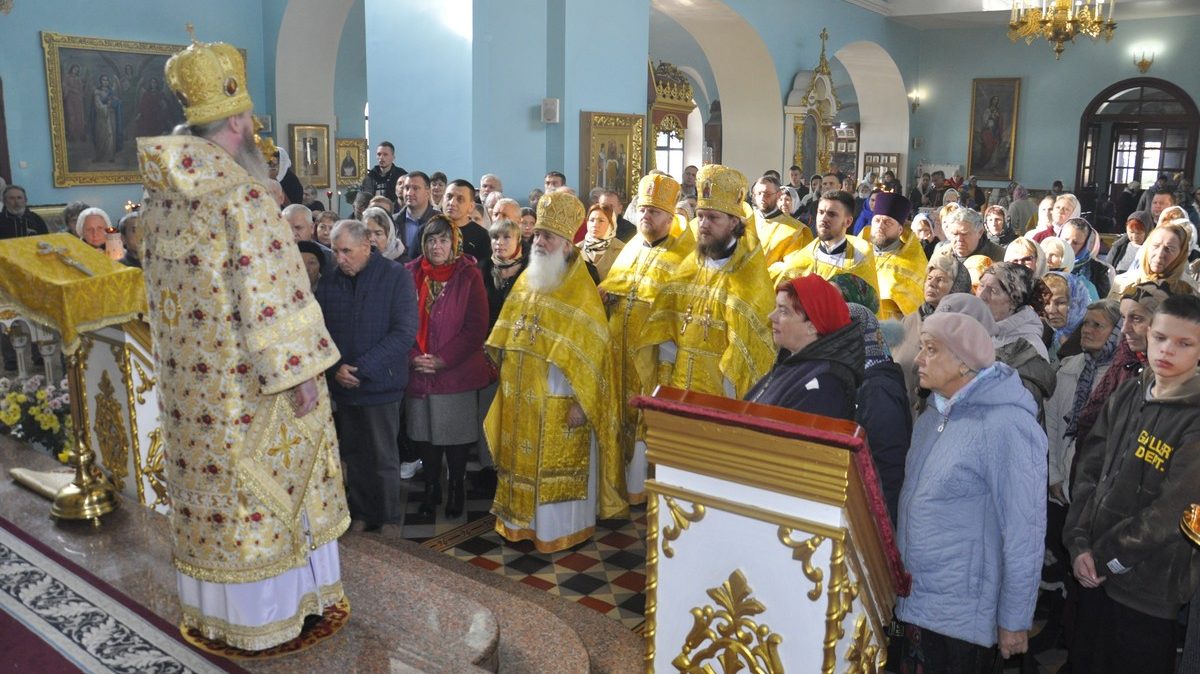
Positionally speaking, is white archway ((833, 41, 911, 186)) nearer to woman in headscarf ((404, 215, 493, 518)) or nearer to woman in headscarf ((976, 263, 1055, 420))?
woman in headscarf ((404, 215, 493, 518))

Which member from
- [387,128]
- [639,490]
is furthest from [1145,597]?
[387,128]

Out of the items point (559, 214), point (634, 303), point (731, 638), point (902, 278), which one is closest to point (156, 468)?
point (559, 214)

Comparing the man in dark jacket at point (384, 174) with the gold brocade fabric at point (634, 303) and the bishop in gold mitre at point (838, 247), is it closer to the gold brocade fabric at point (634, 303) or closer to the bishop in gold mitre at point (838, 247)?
the gold brocade fabric at point (634, 303)

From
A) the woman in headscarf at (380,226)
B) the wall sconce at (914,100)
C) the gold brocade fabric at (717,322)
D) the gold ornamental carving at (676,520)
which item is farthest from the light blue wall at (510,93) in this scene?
the wall sconce at (914,100)

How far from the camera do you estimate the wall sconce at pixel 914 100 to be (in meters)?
20.9

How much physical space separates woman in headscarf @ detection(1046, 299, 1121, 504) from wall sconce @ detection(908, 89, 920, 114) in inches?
717

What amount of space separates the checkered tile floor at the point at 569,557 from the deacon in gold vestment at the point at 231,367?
1.61 metres

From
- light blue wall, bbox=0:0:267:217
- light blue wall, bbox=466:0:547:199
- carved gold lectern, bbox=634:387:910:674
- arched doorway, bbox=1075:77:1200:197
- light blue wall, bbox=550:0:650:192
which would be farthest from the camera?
arched doorway, bbox=1075:77:1200:197

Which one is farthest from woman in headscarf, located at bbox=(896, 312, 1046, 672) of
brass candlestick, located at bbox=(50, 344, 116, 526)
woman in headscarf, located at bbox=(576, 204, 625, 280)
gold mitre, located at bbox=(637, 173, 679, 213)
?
woman in headscarf, located at bbox=(576, 204, 625, 280)

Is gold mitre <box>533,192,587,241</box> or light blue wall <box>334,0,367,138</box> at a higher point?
light blue wall <box>334,0,367,138</box>

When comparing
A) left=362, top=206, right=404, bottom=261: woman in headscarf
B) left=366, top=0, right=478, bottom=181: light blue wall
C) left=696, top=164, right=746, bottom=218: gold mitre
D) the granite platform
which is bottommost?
the granite platform

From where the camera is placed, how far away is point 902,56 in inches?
781

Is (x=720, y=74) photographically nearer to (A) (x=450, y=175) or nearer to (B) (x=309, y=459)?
(A) (x=450, y=175)

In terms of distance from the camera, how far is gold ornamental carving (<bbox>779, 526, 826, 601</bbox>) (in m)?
2.06
